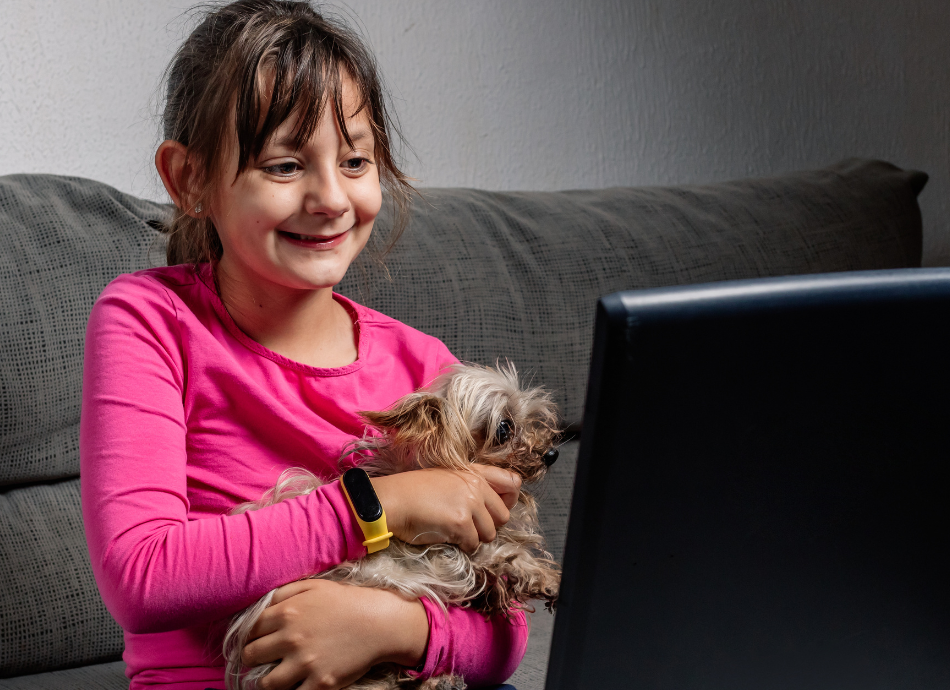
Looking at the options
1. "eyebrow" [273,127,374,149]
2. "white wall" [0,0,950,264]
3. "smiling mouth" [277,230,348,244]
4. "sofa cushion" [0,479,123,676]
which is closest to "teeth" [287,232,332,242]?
"smiling mouth" [277,230,348,244]

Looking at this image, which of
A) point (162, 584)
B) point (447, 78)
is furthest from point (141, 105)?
point (162, 584)

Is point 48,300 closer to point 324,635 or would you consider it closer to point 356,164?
point 356,164

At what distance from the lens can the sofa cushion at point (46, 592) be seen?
4.09ft

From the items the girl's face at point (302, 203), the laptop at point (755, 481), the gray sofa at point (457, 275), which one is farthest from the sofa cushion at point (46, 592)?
the laptop at point (755, 481)

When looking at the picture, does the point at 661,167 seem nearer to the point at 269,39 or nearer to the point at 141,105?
the point at 141,105

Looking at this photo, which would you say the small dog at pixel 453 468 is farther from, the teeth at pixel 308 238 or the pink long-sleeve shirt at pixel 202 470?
the teeth at pixel 308 238

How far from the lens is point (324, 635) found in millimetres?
847

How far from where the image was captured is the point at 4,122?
5.55 feet

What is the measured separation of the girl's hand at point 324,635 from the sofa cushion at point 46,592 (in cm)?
56

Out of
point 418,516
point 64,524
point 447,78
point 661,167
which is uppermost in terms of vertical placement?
point 447,78

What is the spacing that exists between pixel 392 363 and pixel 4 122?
3.52 ft

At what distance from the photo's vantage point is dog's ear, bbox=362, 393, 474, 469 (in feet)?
3.12

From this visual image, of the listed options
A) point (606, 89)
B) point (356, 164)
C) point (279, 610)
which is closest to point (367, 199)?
point (356, 164)

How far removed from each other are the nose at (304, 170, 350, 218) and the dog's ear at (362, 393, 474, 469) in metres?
0.23
